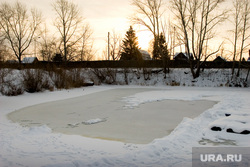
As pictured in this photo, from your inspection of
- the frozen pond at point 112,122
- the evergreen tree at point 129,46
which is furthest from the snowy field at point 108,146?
the evergreen tree at point 129,46

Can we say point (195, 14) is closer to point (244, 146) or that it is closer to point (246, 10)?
point (246, 10)

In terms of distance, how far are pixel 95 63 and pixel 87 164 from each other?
25.1 meters

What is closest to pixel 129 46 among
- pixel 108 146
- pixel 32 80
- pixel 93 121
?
pixel 32 80

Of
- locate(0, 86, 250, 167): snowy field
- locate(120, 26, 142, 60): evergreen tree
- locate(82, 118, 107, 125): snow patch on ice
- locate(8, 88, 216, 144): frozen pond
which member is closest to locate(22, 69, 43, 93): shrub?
locate(8, 88, 216, 144): frozen pond

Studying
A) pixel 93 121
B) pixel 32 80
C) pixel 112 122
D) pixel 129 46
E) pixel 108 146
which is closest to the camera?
pixel 108 146

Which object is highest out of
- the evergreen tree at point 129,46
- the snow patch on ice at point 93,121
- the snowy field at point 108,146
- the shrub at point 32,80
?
the evergreen tree at point 129,46

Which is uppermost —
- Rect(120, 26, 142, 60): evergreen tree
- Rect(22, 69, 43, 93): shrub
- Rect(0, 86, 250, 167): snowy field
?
Rect(120, 26, 142, 60): evergreen tree

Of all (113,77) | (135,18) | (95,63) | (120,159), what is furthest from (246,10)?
(120,159)

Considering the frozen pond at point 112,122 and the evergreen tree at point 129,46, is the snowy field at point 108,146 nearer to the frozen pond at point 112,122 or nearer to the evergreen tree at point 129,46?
the frozen pond at point 112,122

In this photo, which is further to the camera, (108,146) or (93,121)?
(93,121)

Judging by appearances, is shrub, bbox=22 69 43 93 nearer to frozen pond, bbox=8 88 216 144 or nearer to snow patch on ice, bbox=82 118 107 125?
frozen pond, bbox=8 88 216 144

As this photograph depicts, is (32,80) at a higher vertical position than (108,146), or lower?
higher

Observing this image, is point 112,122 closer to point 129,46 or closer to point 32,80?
point 32,80

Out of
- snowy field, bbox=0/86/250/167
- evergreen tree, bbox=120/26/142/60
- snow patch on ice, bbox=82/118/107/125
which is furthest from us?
evergreen tree, bbox=120/26/142/60
